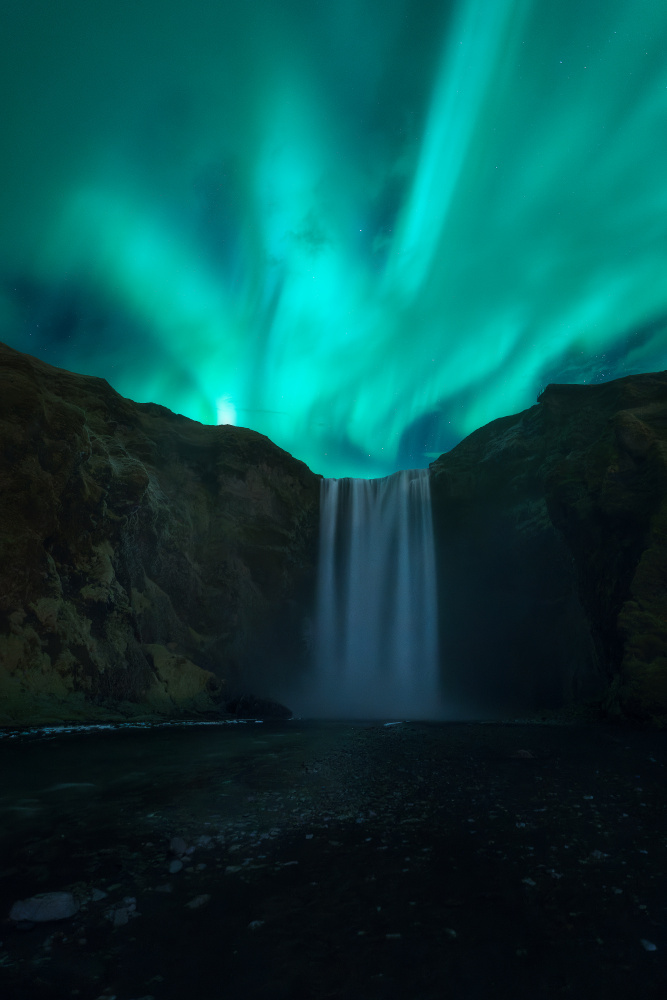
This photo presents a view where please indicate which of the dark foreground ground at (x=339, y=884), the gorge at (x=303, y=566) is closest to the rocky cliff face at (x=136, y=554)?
the gorge at (x=303, y=566)

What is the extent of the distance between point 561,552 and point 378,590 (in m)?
16.9

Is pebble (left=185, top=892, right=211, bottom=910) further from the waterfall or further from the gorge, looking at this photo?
the waterfall

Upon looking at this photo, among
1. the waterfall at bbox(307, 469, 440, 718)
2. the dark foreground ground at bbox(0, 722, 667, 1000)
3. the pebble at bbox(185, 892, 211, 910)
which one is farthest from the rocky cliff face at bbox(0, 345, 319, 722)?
the pebble at bbox(185, 892, 211, 910)

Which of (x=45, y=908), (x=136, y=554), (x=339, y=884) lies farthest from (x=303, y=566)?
(x=45, y=908)

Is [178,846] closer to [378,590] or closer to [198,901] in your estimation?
[198,901]

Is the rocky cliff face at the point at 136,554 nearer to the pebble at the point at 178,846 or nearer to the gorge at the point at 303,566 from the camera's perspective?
the gorge at the point at 303,566

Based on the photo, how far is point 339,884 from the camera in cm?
433

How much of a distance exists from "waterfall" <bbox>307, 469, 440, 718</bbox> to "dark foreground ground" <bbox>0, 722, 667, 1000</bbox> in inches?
1283

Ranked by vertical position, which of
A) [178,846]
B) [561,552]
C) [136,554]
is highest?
[561,552]

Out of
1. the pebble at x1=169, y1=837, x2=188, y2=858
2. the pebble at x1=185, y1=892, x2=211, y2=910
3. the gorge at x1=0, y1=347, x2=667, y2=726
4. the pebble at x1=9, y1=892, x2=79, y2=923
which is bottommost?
the pebble at x1=169, y1=837, x2=188, y2=858

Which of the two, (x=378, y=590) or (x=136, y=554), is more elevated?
(x=136, y=554)

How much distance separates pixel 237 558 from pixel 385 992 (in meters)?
33.0

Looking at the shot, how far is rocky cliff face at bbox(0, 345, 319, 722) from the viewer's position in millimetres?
18188

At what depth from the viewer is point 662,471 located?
20.3 m
